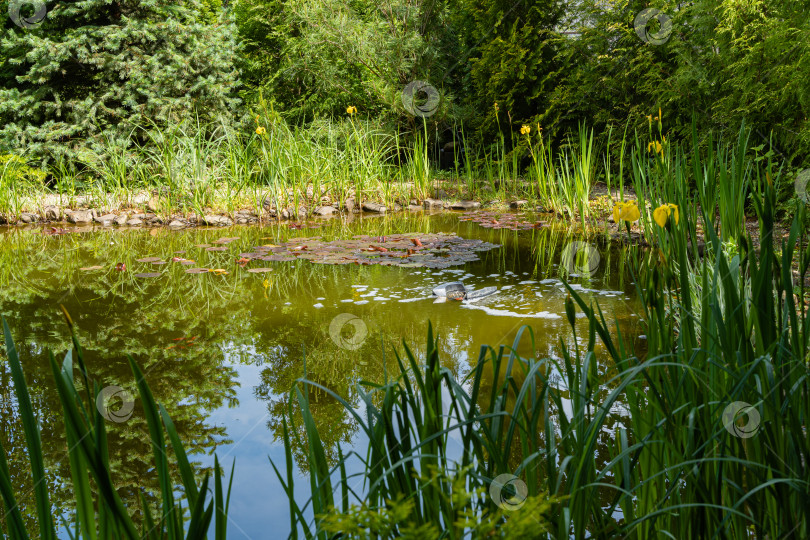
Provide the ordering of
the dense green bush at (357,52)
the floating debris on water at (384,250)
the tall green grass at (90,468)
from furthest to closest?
the dense green bush at (357,52) < the floating debris on water at (384,250) < the tall green grass at (90,468)

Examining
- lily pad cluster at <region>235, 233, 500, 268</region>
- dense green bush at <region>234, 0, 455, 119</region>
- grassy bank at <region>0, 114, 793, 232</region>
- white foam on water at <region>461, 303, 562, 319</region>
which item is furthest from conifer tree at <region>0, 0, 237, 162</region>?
white foam on water at <region>461, 303, 562, 319</region>

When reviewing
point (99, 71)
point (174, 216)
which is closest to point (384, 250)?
point (174, 216)

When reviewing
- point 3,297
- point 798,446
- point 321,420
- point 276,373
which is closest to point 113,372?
point 276,373

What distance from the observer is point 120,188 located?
6.79 meters

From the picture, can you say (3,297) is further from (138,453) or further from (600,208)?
(600,208)

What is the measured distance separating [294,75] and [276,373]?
361 inches

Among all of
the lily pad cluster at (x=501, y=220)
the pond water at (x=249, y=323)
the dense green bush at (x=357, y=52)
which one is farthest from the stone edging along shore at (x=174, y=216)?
the dense green bush at (x=357, y=52)

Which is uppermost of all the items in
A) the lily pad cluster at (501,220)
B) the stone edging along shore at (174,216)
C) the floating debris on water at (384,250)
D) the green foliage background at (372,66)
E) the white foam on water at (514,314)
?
the green foliage background at (372,66)

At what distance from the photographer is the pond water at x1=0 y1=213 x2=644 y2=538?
1653mm

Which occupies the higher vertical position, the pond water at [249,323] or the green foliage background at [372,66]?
the green foliage background at [372,66]

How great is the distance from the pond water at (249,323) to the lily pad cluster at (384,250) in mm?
32

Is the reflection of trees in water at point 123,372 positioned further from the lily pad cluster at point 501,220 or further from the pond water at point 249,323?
the lily pad cluster at point 501,220

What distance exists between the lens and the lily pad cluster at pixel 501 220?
5.49 metres

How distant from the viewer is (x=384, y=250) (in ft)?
14.1
